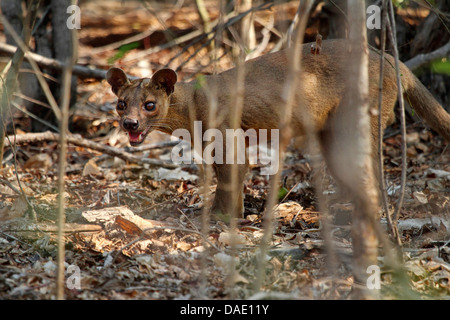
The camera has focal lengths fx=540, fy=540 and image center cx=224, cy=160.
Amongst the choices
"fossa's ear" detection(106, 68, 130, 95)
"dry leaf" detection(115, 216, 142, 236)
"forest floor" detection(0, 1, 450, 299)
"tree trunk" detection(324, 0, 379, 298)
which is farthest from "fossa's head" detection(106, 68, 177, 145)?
"tree trunk" detection(324, 0, 379, 298)

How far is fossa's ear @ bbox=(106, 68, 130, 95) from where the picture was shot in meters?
5.43

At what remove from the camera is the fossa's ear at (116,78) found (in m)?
5.43

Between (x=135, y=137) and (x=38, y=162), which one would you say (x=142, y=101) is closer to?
(x=135, y=137)

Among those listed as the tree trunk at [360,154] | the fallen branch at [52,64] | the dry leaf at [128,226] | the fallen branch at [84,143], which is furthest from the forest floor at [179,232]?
the fallen branch at [52,64]

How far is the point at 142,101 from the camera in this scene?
17.5 ft

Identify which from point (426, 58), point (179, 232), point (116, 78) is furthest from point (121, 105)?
point (426, 58)

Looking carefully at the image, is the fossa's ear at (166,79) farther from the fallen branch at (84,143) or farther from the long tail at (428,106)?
the long tail at (428,106)

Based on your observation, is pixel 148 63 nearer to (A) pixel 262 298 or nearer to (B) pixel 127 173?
(B) pixel 127 173

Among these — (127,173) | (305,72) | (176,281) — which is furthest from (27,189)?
(305,72)

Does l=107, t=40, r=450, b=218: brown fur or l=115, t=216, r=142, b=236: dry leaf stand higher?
l=107, t=40, r=450, b=218: brown fur

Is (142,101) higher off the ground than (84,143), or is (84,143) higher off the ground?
(142,101)

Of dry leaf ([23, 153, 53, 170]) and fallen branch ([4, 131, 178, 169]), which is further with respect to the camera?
dry leaf ([23, 153, 53, 170])

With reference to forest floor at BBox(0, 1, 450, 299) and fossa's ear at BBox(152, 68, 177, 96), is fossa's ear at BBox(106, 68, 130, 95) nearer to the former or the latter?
fossa's ear at BBox(152, 68, 177, 96)

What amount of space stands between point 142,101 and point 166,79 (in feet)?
1.13
